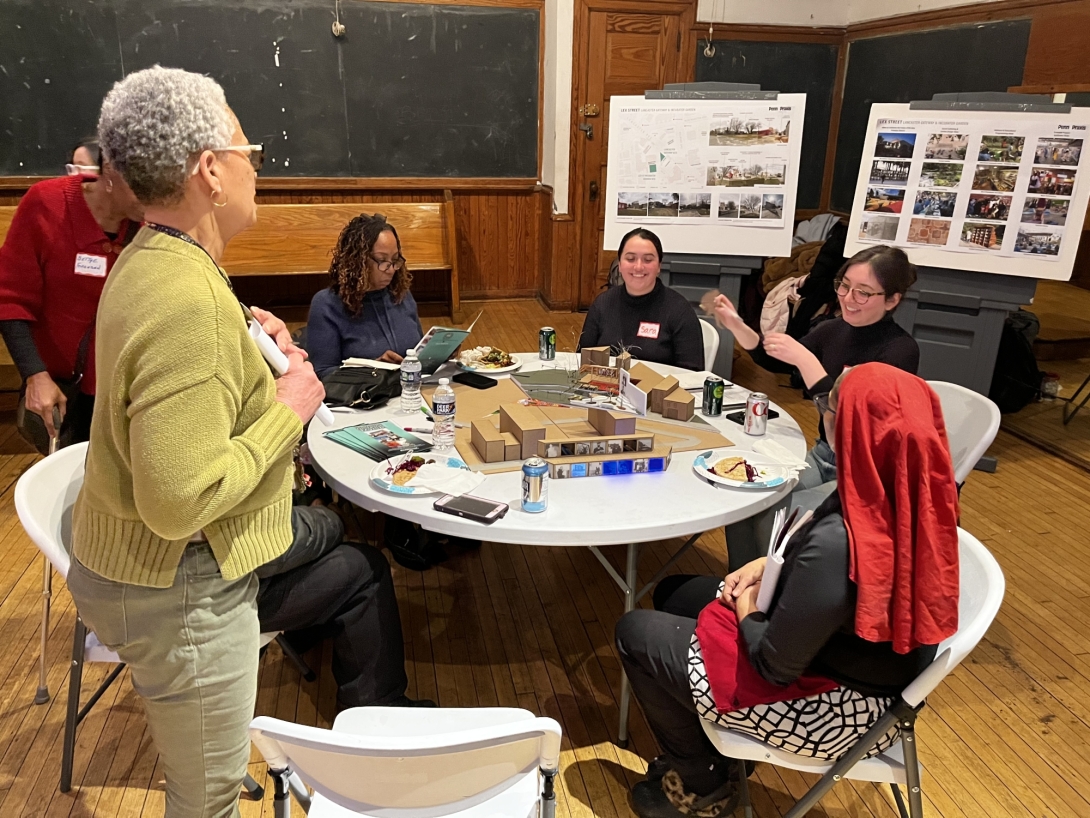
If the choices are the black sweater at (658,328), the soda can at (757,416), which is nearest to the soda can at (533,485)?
the soda can at (757,416)

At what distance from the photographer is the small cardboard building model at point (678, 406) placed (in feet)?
8.05

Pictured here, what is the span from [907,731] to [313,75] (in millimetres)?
5889

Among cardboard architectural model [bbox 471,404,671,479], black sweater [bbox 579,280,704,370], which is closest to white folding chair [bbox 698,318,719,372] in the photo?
black sweater [bbox 579,280,704,370]

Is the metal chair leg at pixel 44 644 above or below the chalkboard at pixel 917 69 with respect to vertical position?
below

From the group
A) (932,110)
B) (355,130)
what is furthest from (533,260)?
(932,110)

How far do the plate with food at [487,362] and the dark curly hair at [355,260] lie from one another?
45 cm

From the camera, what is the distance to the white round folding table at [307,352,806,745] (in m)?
1.79

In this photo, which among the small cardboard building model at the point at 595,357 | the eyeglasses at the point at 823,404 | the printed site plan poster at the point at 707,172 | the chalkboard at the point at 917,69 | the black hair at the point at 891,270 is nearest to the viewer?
the eyeglasses at the point at 823,404

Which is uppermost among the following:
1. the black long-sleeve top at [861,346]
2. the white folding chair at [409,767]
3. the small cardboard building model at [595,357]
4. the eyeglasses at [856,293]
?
the eyeglasses at [856,293]

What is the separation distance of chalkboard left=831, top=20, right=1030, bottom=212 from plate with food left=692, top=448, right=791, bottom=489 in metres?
4.08

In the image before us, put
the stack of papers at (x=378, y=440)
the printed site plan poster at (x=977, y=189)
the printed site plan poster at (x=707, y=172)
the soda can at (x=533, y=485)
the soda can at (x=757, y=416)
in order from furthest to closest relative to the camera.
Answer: the printed site plan poster at (x=707, y=172)
the printed site plan poster at (x=977, y=189)
the soda can at (x=757, y=416)
the stack of papers at (x=378, y=440)
the soda can at (x=533, y=485)

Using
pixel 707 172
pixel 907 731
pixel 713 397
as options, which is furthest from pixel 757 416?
pixel 707 172

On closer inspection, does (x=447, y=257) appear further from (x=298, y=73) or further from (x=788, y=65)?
(x=788, y=65)

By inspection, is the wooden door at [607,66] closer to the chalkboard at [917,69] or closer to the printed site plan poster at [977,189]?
the chalkboard at [917,69]
